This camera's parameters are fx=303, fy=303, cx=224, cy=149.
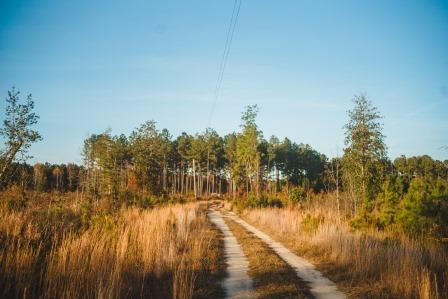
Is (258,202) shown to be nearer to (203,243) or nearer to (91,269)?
(203,243)

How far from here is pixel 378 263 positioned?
807 centimetres

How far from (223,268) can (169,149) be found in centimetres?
6547

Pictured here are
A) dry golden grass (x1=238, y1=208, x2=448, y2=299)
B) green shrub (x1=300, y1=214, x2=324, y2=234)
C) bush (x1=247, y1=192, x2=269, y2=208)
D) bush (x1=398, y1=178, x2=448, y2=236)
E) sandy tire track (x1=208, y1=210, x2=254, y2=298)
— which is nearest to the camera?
dry golden grass (x1=238, y1=208, x2=448, y2=299)

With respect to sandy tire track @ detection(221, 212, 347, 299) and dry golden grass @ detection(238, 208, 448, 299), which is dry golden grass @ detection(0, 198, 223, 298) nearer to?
sandy tire track @ detection(221, 212, 347, 299)

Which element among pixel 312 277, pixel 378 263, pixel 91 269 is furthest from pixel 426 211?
pixel 91 269

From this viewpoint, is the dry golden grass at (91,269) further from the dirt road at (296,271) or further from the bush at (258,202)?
the bush at (258,202)

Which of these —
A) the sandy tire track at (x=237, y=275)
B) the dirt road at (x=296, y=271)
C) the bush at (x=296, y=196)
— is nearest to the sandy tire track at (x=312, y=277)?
the dirt road at (x=296, y=271)

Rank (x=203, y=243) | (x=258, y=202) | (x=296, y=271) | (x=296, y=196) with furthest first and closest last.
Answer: (x=258, y=202) < (x=296, y=196) < (x=203, y=243) < (x=296, y=271)

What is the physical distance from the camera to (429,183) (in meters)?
12.4

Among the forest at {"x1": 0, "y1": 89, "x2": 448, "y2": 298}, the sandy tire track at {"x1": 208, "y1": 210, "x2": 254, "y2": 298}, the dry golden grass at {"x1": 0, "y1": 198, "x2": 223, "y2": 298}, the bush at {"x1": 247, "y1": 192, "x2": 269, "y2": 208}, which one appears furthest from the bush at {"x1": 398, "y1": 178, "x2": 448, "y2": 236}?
the bush at {"x1": 247, "y1": 192, "x2": 269, "y2": 208}

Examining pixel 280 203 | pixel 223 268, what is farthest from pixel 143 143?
pixel 223 268

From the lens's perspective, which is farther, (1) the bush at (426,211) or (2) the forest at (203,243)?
(1) the bush at (426,211)

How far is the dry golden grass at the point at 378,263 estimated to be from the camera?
21.0ft

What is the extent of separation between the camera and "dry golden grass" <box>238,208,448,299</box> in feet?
21.0
